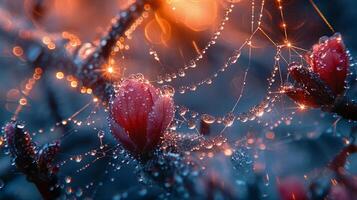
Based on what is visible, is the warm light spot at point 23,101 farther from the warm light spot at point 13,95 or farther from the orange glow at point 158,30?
the orange glow at point 158,30

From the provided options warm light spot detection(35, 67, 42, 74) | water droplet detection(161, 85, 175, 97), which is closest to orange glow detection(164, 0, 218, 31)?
warm light spot detection(35, 67, 42, 74)

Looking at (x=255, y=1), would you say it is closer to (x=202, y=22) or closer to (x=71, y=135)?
(x=202, y=22)

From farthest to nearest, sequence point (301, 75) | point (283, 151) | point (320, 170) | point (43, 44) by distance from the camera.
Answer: point (43, 44)
point (301, 75)
point (283, 151)
point (320, 170)

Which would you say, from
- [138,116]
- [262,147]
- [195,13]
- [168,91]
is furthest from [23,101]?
[262,147]

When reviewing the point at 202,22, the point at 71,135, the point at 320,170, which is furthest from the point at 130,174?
the point at 202,22

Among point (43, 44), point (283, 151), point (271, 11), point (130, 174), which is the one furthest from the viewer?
point (271, 11)

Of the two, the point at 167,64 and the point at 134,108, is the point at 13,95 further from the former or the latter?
the point at 134,108

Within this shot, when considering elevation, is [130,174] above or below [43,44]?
below
